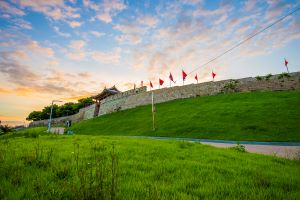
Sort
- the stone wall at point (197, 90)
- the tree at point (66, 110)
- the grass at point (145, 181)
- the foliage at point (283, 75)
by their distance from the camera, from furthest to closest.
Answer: the tree at point (66, 110) < the stone wall at point (197, 90) < the foliage at point (283, 75) < the grass at point (145, 181)

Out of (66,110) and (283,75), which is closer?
(283,75)

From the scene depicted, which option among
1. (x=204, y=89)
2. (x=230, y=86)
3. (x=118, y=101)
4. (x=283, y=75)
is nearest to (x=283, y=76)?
(x=283, y=75)

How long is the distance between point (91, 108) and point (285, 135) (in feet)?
187

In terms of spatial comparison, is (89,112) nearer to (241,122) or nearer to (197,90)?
(197,90)

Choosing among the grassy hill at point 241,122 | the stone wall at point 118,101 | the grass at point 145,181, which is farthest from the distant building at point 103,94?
the grass at point 145,181

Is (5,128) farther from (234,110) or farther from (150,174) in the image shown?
(234,110)

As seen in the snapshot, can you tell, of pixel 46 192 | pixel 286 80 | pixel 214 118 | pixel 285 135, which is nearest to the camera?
pixel 46 192

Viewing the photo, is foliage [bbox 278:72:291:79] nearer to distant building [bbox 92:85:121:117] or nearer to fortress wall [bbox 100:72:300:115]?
fortress wall [bbox 100:72:300:115]

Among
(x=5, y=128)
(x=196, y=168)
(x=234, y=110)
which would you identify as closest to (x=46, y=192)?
(x=196, y=168)

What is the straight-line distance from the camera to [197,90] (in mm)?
41781

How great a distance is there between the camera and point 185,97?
43.0m

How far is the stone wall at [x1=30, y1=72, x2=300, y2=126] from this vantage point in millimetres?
32284

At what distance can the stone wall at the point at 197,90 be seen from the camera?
32.3 m

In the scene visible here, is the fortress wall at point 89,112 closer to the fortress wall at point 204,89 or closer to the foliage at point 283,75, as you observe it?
the fortress wall at point 204,89
